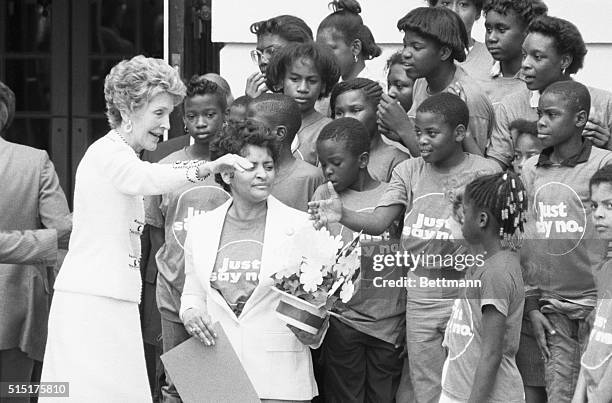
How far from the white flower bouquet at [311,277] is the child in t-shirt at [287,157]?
0.61m

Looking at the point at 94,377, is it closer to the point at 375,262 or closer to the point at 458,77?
the point at 375,262

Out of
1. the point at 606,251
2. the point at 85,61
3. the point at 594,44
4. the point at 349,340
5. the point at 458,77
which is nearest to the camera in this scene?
the point at 606,251

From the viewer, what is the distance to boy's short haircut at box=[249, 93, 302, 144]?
243 inches

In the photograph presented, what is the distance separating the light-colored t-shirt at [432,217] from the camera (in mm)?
5844

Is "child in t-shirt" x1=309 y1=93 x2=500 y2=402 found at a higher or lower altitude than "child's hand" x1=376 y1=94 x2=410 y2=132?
lower

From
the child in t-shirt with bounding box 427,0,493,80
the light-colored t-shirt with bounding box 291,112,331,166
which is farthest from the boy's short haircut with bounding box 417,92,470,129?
the child in t-shirt with bounding box 427,0,493,80

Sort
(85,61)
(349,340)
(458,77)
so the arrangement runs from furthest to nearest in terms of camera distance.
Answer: (85,61) < (458,77) < (349,340)

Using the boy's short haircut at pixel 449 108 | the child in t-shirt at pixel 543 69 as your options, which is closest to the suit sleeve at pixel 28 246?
the boy's short haircut at pixel 449 108

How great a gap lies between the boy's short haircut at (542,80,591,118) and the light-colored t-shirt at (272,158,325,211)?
1073 mm

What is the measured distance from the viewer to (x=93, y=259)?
538 cm

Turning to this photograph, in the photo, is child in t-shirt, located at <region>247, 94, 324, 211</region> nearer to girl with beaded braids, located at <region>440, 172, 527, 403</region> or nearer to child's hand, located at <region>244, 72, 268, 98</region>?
child's hand, located at <region>244, 72, 268, 98</region>

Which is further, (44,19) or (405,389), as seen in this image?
(44,19)

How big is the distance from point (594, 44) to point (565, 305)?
2761mm

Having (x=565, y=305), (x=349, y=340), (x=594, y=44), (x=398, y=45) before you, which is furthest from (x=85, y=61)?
(x=565, y=305)
